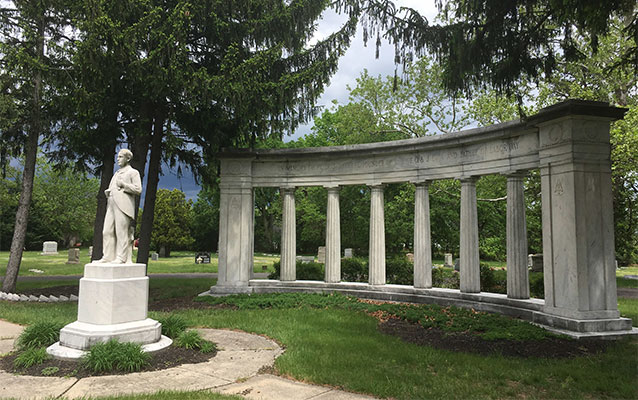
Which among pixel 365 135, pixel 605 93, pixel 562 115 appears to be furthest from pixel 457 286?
pixel 365 135

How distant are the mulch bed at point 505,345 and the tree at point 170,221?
45.5 m

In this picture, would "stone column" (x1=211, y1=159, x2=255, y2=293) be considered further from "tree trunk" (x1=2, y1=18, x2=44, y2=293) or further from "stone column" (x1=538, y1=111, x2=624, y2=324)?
"stone column" (x1=538, y1=111, x2=624, y2=324)

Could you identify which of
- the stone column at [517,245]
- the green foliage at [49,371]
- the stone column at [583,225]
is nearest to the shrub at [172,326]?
the green foliage at [49,371]

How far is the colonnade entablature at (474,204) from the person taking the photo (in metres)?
10.4

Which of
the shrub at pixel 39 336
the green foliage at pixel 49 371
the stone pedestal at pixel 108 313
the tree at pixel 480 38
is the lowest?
the green foliage at pixel 49 371

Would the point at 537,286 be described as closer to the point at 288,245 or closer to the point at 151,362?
the point at 288,245

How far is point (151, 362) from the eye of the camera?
24.7 ft

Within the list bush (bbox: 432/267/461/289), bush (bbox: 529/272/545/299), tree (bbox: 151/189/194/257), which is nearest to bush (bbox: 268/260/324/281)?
bush (bbox: 432/267/461/289)

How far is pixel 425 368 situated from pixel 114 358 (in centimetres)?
530

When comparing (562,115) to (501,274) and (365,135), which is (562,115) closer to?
(501,274)

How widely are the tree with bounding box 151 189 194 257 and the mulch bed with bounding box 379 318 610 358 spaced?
149 feet

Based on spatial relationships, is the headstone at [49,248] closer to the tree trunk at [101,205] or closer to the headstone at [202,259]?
the headstone at [202,259]

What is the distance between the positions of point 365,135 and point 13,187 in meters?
30.0

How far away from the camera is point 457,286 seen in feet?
65.6
